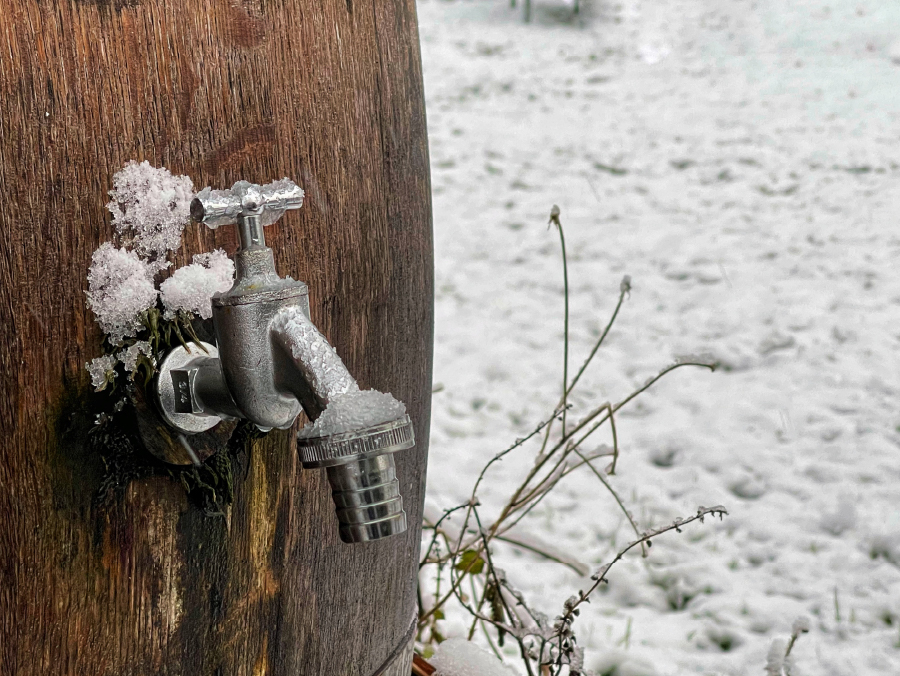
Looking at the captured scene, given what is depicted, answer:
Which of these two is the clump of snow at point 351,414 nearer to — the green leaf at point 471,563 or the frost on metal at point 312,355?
the frost on metal at point 312,355

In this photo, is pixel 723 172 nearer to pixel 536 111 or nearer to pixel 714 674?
pixel 536 111

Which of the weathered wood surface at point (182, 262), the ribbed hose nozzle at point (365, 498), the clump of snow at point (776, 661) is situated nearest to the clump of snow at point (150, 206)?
the weathered wood surface at point (182, 262)

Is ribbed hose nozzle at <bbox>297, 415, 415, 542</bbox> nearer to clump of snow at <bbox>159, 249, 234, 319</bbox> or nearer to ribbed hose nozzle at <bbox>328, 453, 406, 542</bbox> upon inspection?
ribbed hose nozzle at <bbox>328, 453, 406, 542</bbox>

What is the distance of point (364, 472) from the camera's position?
62cm

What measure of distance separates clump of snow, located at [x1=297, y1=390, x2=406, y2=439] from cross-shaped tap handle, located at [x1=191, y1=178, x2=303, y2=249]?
0.13 meters

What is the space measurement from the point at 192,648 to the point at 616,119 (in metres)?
4.75

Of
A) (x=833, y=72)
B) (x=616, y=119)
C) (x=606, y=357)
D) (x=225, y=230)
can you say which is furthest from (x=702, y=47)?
(x=225, y=230)

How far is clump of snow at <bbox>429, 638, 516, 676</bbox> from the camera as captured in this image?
3.89 ft

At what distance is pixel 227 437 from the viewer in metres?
0.76

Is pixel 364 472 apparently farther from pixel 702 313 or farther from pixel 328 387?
pixel 702 313

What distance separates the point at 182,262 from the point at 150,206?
2.0 inches

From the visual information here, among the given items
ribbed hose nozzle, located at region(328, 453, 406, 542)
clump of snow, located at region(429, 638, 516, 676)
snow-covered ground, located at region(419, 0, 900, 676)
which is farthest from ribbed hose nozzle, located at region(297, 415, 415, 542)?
snow-covered ground, located at region(419, 0, 900, 676)

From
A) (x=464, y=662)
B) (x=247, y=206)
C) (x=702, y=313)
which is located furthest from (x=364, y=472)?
(x=702, y=313)

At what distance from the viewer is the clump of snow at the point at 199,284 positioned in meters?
0.69
